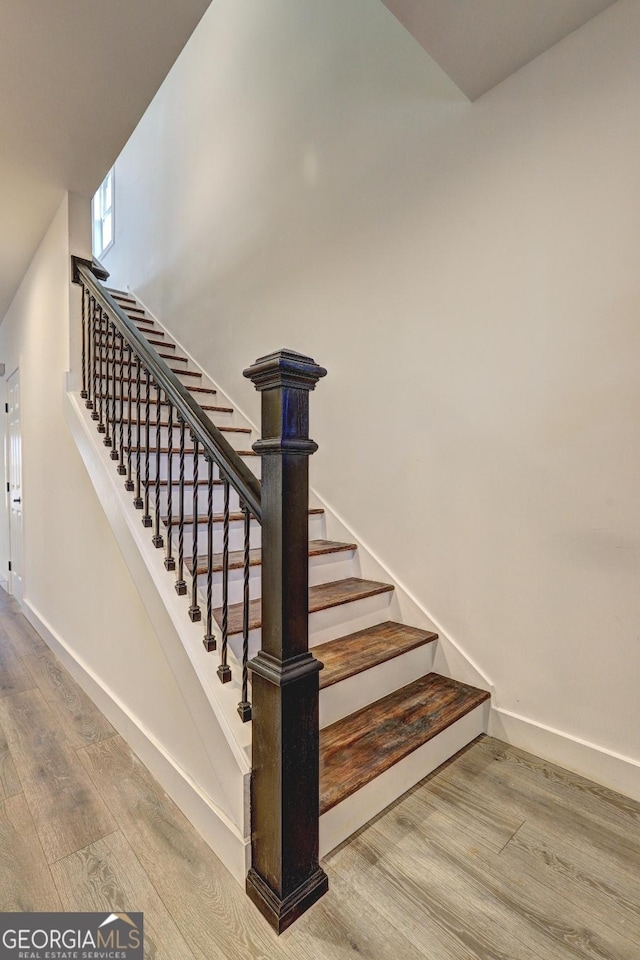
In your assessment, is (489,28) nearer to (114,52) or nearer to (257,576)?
(114,52)

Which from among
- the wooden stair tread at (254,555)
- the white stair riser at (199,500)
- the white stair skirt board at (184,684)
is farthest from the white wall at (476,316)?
the white stair skirt board at (184,684)

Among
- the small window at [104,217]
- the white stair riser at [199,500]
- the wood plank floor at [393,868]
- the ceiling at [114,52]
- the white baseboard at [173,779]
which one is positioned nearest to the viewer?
the wood plank floor at [393,868]

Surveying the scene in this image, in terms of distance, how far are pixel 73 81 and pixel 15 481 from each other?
309 cm

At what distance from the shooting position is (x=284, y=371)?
1.20 meters

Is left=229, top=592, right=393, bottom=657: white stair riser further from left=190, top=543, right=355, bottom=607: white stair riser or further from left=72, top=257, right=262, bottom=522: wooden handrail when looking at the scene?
left=72, top=257, right=262, bottom=522: wooden handrail

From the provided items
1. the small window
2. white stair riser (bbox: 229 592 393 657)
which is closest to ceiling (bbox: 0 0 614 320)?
white stair riser (bbox: 229 592 393 657)

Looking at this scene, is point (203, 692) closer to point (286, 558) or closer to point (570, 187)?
point (286, 558)

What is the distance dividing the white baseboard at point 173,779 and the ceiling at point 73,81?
8.28ft

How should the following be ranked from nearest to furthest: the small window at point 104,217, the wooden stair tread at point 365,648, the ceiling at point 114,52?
the ceiling at point 114,52, the wooden stair tread at point 365,648, the small window at point 104,217

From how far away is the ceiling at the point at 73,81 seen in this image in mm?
1597

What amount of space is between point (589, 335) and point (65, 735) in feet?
8.69

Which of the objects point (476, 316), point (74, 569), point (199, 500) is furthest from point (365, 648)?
point (74, 569)

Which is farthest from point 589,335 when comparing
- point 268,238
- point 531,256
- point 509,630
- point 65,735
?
point 65,735

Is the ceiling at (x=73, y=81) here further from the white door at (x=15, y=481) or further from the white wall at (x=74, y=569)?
the white door at (x=15, y=481)
